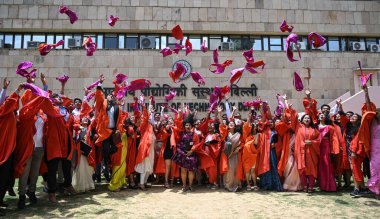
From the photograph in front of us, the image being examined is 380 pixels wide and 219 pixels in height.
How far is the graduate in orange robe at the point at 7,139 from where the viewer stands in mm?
5109

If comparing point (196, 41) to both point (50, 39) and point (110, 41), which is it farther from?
point (50, 39)

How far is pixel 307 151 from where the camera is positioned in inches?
284

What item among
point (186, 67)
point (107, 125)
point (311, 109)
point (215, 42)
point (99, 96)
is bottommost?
point (107, 125)

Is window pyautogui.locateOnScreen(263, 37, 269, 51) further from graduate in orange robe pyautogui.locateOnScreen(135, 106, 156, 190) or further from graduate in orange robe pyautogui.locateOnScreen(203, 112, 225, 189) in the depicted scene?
graduate in orange robe pyautogui.locateOnScreen(135, 106, 156, 190)

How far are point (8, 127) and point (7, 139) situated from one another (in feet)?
0.64

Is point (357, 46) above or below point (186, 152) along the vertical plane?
above

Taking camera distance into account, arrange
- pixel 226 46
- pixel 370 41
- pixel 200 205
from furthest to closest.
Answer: pixel 370 41 → pixel 226 46 → pixel 200 205

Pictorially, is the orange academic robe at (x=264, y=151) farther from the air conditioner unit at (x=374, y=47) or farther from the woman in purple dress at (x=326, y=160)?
the air conditioner unit at (x=374, y=47)

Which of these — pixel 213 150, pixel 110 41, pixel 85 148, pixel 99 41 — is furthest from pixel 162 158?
pixel 99 41

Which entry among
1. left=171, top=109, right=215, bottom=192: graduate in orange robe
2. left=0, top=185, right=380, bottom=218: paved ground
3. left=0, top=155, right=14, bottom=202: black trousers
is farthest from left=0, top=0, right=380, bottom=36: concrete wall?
left=0, top=155, right=14, bottom=202: black trousers

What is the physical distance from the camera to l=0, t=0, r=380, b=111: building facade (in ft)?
54.2

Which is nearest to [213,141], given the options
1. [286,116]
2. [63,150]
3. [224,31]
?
[286,116]

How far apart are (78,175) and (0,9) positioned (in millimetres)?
14179

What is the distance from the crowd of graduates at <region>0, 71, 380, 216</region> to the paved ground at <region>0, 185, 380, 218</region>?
1.14 ft
